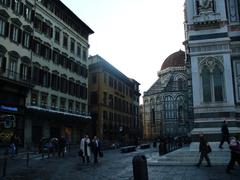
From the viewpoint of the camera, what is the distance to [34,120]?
34.1m

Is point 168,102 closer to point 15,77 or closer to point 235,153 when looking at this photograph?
point 15,77

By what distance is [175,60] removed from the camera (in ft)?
339

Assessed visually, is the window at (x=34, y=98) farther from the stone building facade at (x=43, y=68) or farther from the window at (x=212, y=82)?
the window at (x=212, y=82)

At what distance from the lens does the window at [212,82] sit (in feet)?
59.5

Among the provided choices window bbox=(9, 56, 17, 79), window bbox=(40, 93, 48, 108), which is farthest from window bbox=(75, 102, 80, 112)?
window bbox=(9, 56, 17, 79)

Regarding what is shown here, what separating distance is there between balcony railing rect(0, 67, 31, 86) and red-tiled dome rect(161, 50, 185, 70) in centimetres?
7519

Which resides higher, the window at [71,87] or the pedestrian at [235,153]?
the window at [71,87]

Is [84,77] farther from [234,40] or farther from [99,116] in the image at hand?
[234,40]

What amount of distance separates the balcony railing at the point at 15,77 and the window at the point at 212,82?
18.8 meters

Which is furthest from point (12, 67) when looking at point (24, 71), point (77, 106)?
point (77, 106)

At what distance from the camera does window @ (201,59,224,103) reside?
59.5 ft

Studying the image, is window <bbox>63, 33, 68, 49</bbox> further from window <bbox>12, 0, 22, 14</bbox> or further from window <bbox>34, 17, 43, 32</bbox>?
window <bbox>12, 0, 22, 14</bbox>

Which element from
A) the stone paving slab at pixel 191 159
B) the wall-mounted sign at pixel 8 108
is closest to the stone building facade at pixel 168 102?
the wall-mounted sign at pixel 8 108

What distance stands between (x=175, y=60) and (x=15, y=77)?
3110 inches
